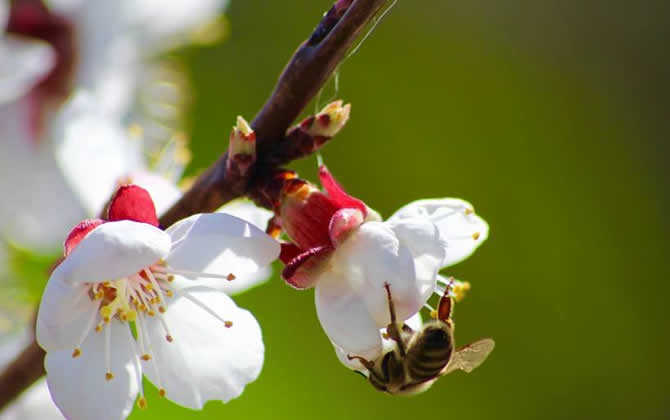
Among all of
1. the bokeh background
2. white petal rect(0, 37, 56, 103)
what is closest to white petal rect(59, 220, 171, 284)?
white petal rect(0, 37, 56, 103)

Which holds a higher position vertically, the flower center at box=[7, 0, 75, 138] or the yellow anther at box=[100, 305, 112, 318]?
the yellow anther at box=[100, 305, 112, 318]

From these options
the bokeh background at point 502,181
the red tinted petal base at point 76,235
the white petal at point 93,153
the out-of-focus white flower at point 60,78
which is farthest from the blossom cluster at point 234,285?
the bokeh background at point 502,181

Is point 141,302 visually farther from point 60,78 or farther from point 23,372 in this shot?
point 60,78

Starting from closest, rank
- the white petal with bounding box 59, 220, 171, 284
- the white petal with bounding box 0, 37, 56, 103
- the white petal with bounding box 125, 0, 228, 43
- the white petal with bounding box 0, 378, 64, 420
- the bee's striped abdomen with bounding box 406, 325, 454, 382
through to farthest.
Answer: the white petal with bounding box 59, 220, 171, 284 → the bee's striped abdomen with bounding box 406, 325, 454, 382 → the white petal with bounding box 0, 378, 64, 420 → the white petal with bounding box 0, 37, 56, 103 → the white petal with bounding box 125, 0, 228, 43

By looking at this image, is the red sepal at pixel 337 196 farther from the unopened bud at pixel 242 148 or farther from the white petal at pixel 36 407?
the white petal at pixel 36 407

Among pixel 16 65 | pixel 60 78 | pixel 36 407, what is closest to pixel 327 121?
pixel 36 407

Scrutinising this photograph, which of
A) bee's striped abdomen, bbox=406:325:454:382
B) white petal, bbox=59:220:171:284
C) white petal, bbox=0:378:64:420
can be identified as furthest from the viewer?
white petal, bbox=0:378:64:420

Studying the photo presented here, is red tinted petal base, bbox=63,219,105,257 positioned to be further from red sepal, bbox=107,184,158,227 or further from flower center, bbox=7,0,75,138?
flower center, bbox=7,0,75,138
